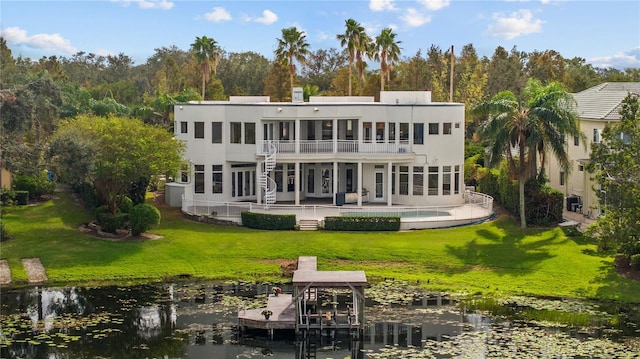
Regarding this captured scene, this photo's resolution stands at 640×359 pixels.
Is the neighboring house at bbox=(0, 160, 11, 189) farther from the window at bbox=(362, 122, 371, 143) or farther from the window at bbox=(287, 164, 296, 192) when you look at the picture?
the window at bbox=(362, 122, 371, 143)

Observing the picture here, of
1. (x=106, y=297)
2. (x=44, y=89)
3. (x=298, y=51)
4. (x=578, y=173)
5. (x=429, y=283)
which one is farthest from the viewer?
(x=298, y=51)

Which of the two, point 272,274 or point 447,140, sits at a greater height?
point 447,140

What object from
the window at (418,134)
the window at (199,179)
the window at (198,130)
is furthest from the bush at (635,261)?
the window at (198,130)

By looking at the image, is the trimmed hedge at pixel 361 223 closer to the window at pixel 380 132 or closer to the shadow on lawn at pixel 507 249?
the shadow on lawn at pixel 507 249

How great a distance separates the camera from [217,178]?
47062mm

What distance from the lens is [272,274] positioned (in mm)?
34469

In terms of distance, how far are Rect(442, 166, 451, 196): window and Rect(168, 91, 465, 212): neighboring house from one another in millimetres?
57

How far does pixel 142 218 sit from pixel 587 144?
24.6 metres

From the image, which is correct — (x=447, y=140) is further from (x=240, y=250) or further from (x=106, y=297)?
(x=106, y=297)

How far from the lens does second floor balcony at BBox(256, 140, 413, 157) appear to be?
45.9 m

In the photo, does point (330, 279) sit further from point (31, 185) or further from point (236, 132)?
point (31, 185)

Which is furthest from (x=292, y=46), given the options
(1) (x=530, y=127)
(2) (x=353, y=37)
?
(1) (x=530, y=127)

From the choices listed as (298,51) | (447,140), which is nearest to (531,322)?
(447,140)

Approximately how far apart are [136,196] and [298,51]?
21.3m
